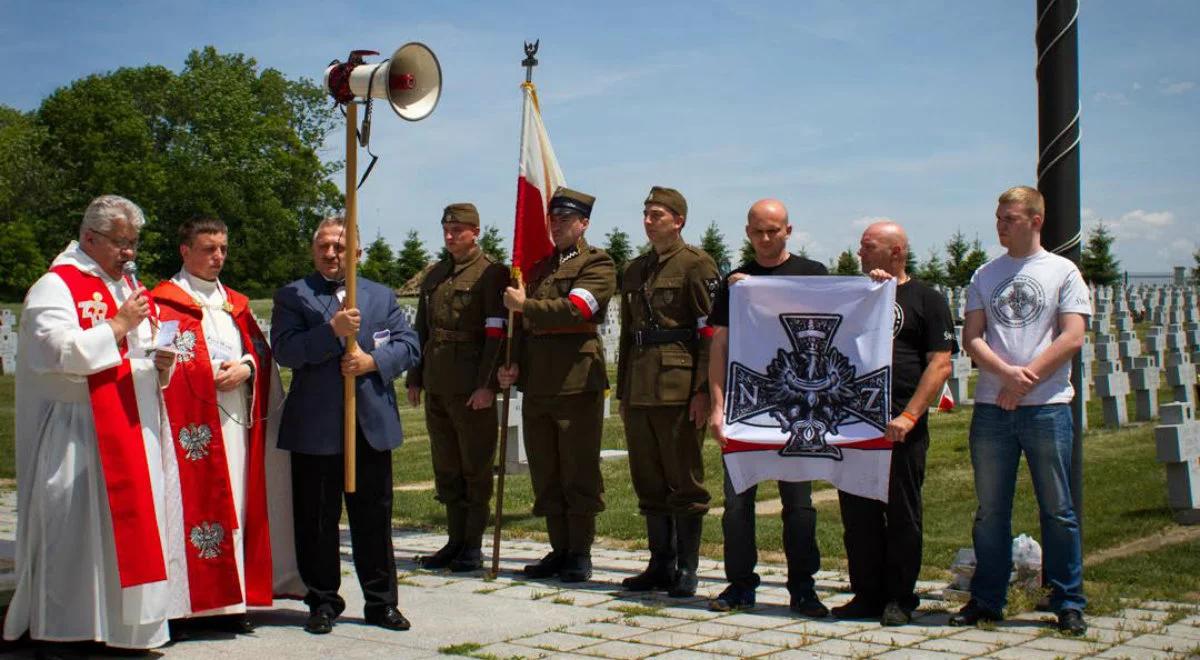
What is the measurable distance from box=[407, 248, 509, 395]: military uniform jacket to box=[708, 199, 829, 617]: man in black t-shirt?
1.72 metres

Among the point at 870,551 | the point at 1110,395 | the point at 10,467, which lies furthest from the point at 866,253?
the point at 10,467

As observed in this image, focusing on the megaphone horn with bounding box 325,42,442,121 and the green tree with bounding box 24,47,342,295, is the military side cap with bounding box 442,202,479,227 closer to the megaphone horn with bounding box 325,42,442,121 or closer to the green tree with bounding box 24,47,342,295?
the megaphone horn with bounding box 325,42,442,121

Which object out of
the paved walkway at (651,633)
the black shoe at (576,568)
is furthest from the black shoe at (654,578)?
the black shoe at (576,568)

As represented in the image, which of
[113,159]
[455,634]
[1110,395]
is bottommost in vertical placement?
→ [455,634]

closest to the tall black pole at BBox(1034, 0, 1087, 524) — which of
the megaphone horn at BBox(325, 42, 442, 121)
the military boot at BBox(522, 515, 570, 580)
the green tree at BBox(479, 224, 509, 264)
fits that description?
the military boot at BBox(522, 515, 570, 580)

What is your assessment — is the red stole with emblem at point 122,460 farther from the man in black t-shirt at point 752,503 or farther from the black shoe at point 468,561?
the man in black t-shirt at point 752,503

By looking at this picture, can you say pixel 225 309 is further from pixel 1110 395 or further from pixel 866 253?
pixel 1110 395

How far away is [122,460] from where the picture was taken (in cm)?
536

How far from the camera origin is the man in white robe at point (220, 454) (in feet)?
18.8

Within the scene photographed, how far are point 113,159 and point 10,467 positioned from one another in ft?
142

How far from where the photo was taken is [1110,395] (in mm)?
14125

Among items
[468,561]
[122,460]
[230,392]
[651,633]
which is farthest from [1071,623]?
[122,460]

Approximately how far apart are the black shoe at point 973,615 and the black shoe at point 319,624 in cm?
287

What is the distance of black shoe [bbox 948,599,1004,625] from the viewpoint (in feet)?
19.1
